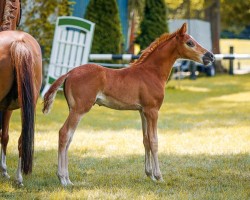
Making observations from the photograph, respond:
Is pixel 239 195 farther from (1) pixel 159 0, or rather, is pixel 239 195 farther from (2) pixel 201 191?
(1) pixel 159 0

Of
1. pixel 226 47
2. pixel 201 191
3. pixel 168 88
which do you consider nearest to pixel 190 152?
pixel 201 191

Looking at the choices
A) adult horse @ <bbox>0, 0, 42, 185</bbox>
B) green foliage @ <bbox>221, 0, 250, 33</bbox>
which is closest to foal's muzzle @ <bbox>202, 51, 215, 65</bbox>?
adult horse @ <bbox>0, 0, 42, 185</bbox>

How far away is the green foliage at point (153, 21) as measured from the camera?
21125 millimetres

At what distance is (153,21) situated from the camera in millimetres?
21203

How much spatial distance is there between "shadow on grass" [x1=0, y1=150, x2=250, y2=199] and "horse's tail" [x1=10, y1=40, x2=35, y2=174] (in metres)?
0.41

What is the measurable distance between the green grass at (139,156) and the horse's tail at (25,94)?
1.35 feet

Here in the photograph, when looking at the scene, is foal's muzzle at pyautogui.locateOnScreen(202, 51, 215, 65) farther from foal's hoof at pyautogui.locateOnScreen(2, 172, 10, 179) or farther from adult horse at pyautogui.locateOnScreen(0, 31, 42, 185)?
foal's hoof at pyautogui.locateOnScreen(2, 172, 10, 179)

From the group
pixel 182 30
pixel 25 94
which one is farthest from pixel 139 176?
pixel 25 94

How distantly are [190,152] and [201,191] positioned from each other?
2.72m

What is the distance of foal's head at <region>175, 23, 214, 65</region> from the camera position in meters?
6.97

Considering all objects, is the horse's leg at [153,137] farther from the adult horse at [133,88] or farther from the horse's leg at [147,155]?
the horse's leg at [147,155]

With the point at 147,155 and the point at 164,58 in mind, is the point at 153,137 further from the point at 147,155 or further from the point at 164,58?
the point at 164,58

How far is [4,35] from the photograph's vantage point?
6320 mm

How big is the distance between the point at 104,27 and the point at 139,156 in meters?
11.1
